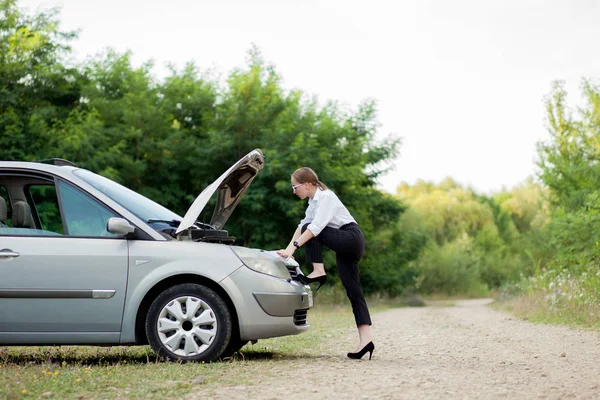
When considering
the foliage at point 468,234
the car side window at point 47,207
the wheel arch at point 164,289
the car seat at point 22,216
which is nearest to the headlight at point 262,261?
the wheel arch at point 164,289

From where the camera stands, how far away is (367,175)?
3816 cm

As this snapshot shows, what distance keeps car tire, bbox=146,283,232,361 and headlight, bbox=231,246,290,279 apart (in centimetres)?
49

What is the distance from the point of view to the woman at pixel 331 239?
8117mm

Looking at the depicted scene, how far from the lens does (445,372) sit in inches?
275

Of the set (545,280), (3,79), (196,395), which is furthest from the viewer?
(3,79)

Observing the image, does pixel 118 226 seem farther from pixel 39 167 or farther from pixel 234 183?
pixel 234 183

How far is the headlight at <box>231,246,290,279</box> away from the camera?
301 inches

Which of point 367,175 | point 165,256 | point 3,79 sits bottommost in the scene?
point 165,256

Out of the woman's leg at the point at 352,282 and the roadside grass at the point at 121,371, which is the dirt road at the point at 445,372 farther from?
the woman's leg at the point at 352,282

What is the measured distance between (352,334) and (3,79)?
2302 cm

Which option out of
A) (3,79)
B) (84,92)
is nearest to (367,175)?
(84,92)

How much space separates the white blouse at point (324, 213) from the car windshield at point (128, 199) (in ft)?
4.70

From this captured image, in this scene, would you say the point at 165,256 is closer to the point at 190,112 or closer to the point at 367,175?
the point at 190,112

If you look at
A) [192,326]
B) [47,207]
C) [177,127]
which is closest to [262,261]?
[192,326]
